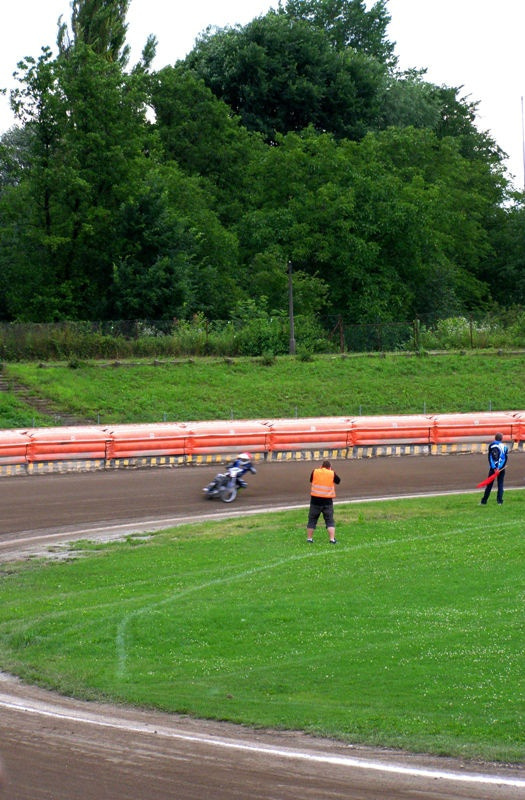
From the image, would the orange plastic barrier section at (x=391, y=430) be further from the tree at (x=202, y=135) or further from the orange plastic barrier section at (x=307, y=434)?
the tree at (x=202, y=135)

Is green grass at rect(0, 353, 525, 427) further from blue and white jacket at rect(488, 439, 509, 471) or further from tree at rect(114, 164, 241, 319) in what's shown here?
blue and white jacket at rect(488, 439, 509, 471)

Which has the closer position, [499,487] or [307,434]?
[499,487]

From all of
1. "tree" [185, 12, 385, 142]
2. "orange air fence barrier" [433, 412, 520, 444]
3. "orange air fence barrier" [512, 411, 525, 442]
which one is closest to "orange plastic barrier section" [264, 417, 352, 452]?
"orange air fence barrier" [433, 412, 520, 444]

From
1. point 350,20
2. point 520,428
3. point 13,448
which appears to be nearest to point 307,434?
point 520,428

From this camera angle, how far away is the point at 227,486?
27.1 m

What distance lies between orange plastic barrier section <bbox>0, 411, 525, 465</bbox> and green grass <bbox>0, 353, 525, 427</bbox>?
8.08 m

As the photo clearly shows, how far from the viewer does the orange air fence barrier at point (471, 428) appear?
36.4 meters

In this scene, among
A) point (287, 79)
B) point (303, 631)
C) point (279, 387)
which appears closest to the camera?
point (303, 631)

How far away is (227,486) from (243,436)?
718 centimetres

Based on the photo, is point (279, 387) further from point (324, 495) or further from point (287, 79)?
point (287, 79)

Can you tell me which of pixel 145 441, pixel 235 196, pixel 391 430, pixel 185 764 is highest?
pixel 235 196

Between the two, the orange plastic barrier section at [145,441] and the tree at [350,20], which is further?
the tree at [350,20]

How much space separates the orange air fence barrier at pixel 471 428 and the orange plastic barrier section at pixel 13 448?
46.3ft

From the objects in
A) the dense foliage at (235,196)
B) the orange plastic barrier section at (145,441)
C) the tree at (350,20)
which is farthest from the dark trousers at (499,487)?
the tree at (350,20)
